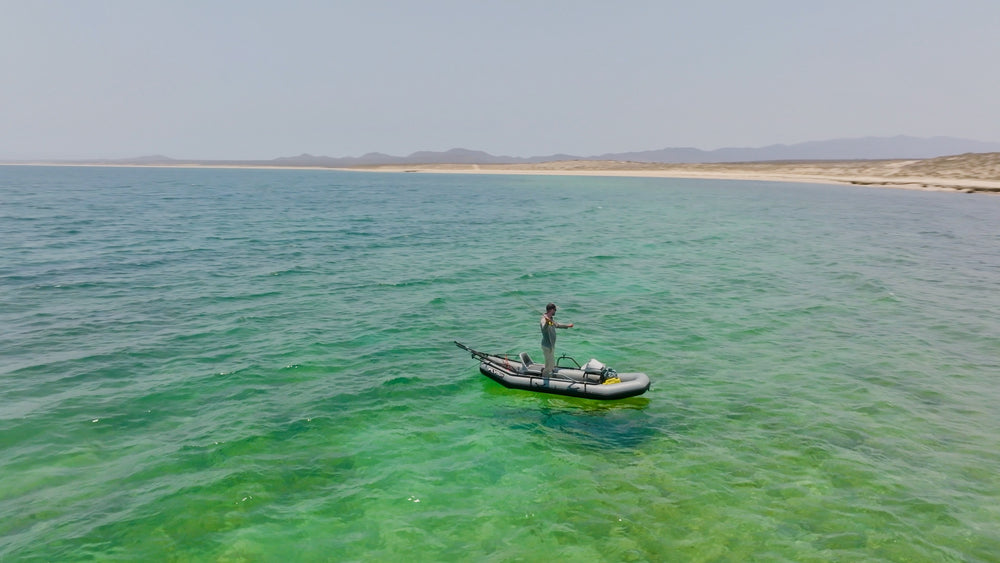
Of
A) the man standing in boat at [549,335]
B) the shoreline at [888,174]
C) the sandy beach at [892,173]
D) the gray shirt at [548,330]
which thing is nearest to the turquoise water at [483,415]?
the man standing in boat at [549,335]

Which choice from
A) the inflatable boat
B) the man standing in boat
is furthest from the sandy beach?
the man standing in boat

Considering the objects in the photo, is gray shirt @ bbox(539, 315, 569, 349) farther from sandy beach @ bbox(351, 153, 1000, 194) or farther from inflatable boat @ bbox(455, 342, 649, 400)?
sandy beach @ bbox(351, 153, 1000, 194)

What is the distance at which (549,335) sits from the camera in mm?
14461

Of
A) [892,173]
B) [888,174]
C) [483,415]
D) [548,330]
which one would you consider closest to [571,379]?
[548,330]

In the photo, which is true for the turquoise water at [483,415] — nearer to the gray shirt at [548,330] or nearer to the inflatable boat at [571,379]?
the inflatable boat at [571,379]

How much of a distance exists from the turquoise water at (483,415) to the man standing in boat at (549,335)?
104 cm

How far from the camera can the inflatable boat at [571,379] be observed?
14016 millimetres

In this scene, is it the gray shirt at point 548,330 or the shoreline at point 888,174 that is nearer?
the gray shirt at point 548,330

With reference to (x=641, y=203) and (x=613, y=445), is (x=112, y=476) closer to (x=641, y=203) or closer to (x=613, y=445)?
(x=613, y=445)

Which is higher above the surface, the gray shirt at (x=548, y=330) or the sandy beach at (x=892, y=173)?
the sandy beach at (x=892, y=173)

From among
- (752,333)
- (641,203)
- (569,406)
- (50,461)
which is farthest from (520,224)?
(50,461)

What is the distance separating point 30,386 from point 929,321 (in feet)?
99.8

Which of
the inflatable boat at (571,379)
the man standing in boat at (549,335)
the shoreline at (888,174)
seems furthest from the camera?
the shoreline at (888,174)

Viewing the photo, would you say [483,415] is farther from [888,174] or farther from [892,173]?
[888,174]
